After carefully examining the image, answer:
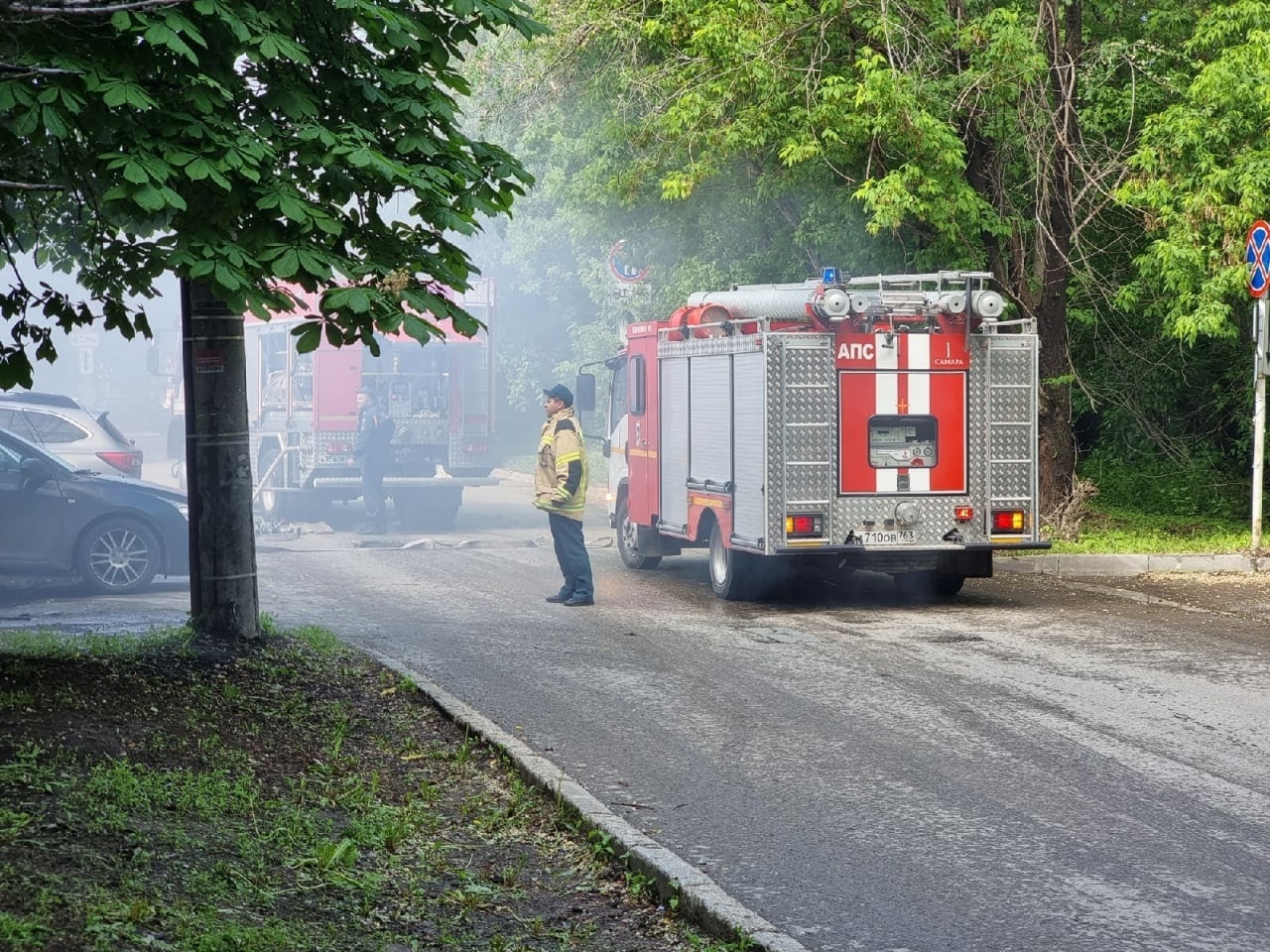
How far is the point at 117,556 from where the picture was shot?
48.2ft

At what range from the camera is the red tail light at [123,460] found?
58.7 feet

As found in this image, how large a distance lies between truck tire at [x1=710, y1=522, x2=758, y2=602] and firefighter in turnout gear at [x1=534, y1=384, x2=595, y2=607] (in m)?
1.19

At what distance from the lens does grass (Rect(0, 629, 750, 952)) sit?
4844mm

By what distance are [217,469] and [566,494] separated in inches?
189

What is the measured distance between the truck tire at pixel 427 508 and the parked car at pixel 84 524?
24.4 ft

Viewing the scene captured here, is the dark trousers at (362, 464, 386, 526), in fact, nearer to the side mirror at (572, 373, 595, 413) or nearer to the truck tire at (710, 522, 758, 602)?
the side mirror at (572, 373, 595, 413)

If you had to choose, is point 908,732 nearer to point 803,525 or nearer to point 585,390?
Answer: point 803,525

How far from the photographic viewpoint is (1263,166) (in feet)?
51.3

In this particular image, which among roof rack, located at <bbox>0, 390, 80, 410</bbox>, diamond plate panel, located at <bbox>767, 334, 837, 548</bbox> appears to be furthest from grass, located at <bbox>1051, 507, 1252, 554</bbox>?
roof rack, located at <bbox>0, 390, 80, 410</bbox>

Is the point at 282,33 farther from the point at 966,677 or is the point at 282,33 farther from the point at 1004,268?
the point at 1004,268

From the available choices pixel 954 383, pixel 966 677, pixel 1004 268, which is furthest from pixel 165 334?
pixel 966 677

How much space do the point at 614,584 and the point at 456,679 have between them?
18.4ft

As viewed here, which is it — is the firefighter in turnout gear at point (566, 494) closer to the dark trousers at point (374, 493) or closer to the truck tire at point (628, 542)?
the truck tire at point (628, 542)

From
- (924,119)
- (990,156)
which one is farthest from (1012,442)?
(990,156)
